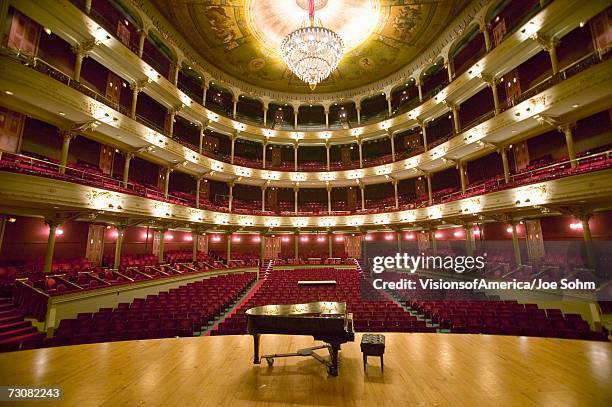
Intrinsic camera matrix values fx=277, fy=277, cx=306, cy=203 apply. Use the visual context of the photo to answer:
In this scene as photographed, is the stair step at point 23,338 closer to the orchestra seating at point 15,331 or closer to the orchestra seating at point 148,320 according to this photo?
the orchestra seating at point 15,331

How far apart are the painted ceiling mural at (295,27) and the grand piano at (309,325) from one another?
46.1ft

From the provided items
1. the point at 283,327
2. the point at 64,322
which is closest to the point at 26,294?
the point at 64,322

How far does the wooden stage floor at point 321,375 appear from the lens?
3432mm

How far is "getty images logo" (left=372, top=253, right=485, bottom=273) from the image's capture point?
44.7ft

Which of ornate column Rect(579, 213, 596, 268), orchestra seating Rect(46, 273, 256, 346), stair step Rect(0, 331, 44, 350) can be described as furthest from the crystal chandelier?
stair step Rect(0, 331, 44, 350)

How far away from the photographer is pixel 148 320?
22.6 ft

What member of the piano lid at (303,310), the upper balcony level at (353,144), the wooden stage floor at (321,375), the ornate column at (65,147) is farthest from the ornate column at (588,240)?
the ornate column at (65,147)

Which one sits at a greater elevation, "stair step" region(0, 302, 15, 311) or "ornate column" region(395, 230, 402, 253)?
"ornate column" region(395, 230, 402, 253)

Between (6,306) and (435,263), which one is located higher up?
(435,263)

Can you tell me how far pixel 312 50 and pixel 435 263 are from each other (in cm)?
1261

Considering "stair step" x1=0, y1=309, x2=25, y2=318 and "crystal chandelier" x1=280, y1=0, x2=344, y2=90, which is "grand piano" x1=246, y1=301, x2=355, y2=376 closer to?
"stair step" x1=0, y1=309, x2=25, y2=318

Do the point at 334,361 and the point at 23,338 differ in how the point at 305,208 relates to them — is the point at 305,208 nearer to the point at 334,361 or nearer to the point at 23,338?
the point at 23,338

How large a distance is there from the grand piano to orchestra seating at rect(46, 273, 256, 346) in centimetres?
354

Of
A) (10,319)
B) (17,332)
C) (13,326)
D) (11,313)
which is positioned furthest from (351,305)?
(11,313)
